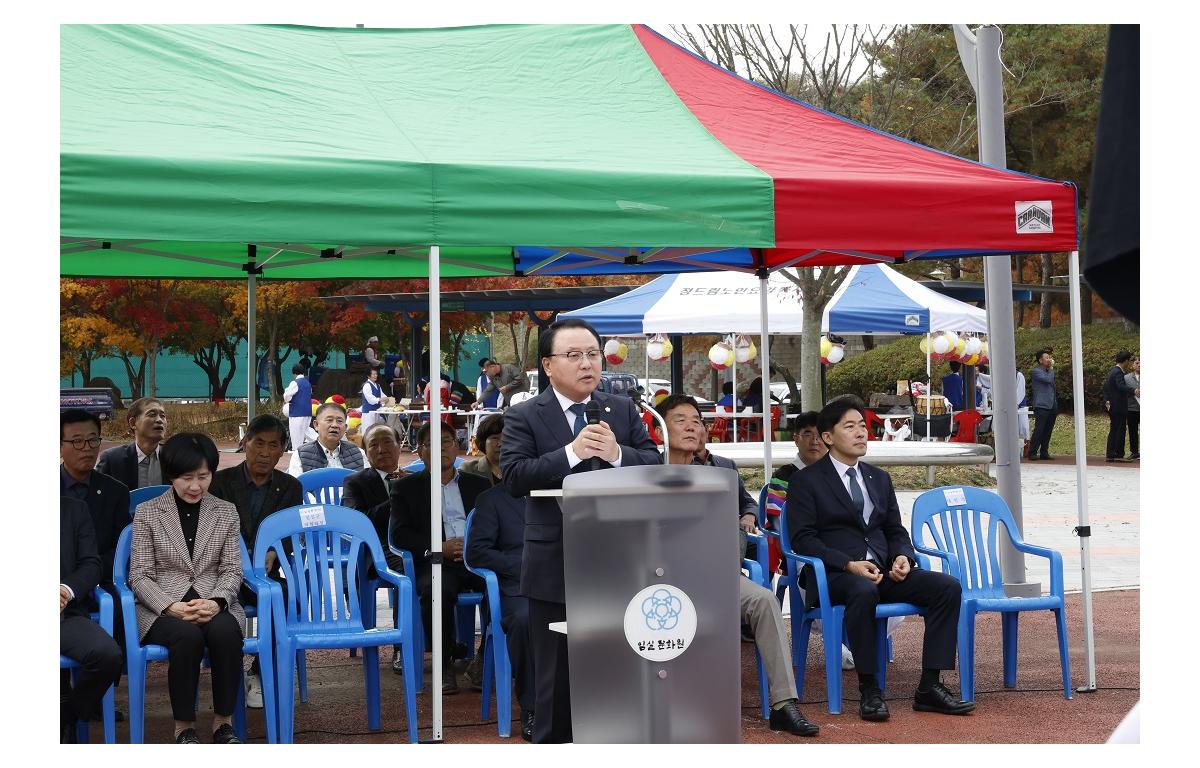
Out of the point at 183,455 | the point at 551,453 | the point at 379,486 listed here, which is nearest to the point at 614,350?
the point at 379,486

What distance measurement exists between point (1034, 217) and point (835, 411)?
4.54ft

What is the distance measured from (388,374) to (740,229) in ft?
95.0

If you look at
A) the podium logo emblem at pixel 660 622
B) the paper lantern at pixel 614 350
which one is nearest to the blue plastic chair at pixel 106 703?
the podium logo emblem at pixel 660 622

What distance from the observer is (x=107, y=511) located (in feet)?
20.8

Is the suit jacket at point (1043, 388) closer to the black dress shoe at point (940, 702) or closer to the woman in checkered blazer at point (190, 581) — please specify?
the black dress shoe at point (940, 702)

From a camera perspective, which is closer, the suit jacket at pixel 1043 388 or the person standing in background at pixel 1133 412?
the person standing in background at pixel 1133 412

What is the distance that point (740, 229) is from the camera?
5742 millimetres

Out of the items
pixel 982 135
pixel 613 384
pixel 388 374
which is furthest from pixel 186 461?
pixel 388 374

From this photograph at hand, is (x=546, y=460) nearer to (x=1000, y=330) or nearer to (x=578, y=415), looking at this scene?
(x=578, y=415)

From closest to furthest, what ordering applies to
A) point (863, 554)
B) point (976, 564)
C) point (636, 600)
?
point (636, 600) < point (863, 554) < point (976, 564)

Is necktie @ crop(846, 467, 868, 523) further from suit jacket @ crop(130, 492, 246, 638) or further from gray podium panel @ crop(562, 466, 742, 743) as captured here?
suit jacket @ crop(130, 492, 246, 638)

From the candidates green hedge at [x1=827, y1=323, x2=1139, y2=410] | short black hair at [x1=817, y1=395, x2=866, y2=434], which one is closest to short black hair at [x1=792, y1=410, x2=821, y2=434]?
short black hair at [x1=817, y1=395, x2=866, y2=434]

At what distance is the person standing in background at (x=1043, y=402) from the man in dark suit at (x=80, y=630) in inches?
772

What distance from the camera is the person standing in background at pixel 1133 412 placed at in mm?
22031
